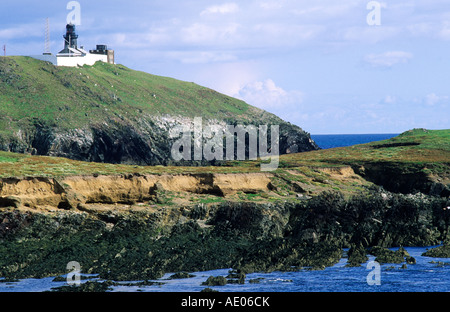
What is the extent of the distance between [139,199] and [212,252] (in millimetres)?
15271

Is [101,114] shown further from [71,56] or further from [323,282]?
[323,282]

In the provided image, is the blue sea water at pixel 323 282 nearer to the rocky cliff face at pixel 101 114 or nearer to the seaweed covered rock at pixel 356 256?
the seaweed covered rock at pixel 356 256

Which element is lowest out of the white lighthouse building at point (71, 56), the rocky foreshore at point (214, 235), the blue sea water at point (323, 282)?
the blue sea water at point (323, 282)

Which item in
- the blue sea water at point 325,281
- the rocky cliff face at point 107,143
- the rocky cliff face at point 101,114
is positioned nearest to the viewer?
the blue sea water at point 325,281

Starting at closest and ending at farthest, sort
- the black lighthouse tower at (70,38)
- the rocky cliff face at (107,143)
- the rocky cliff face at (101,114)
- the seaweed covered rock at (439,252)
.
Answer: the seaweed covered rock at (439,252) < the rocky cliff face at (107,143) < the rocky cliff face at (101,114) < the black lighthouse tower at (70,38)

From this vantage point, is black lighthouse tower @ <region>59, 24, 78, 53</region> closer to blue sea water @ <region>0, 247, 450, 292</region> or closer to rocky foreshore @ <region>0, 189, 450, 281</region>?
rocky foreshore @ <region>0, 189, 450, 281</region>

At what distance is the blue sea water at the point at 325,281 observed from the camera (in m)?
44.8

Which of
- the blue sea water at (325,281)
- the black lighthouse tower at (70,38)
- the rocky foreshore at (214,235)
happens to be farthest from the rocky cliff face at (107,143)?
the blue sea water at (325,281)

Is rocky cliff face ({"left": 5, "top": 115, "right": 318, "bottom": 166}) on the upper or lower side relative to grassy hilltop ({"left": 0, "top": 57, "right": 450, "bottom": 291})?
upper

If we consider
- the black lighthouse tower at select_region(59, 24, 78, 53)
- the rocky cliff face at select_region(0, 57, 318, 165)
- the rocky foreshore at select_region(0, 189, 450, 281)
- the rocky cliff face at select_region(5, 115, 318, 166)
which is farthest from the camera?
the black lighthouse tower at select_region(59, 24, 78, 53)

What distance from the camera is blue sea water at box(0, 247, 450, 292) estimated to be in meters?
44.8

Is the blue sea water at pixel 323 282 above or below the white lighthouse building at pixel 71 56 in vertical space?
below

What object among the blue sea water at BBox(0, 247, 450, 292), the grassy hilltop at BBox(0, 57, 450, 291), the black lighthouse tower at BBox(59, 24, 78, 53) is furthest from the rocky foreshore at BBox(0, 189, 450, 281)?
the black lighthouse tower at BBox(59, 24, 78, 53)

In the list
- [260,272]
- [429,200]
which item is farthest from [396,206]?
[260,272]
